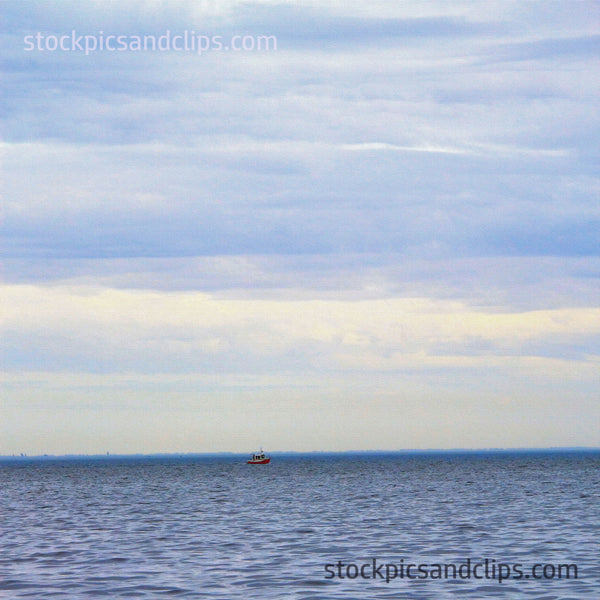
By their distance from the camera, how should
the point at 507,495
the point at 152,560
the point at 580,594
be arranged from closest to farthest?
the point at 580,594, the point at 152,560, the point at 507,495

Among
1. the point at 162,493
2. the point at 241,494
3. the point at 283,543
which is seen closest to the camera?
the point at 283,543

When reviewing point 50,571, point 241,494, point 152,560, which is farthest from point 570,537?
point 241,494

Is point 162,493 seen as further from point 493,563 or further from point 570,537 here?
point 493,563

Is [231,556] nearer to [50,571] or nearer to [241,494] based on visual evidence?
[50,571]

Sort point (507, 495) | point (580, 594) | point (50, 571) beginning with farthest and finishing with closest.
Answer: point (507, 495) → point (50, 571) → point (580, 594)

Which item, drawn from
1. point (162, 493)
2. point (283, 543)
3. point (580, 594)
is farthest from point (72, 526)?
point (162, 493)

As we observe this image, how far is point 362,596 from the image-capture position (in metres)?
31.7

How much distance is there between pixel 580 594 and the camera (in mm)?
31531

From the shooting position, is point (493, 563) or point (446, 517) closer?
point (493, 563)

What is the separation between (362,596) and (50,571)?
13481 millimetres

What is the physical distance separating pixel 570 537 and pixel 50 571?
2612 centimetres

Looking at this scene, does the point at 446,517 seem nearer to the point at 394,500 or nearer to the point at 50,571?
the point at 394,500

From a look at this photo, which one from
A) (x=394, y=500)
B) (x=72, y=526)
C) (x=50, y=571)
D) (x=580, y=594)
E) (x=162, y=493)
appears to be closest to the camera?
(x=580, y=594)

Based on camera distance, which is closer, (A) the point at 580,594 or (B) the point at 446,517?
(A) the point at 580,594
